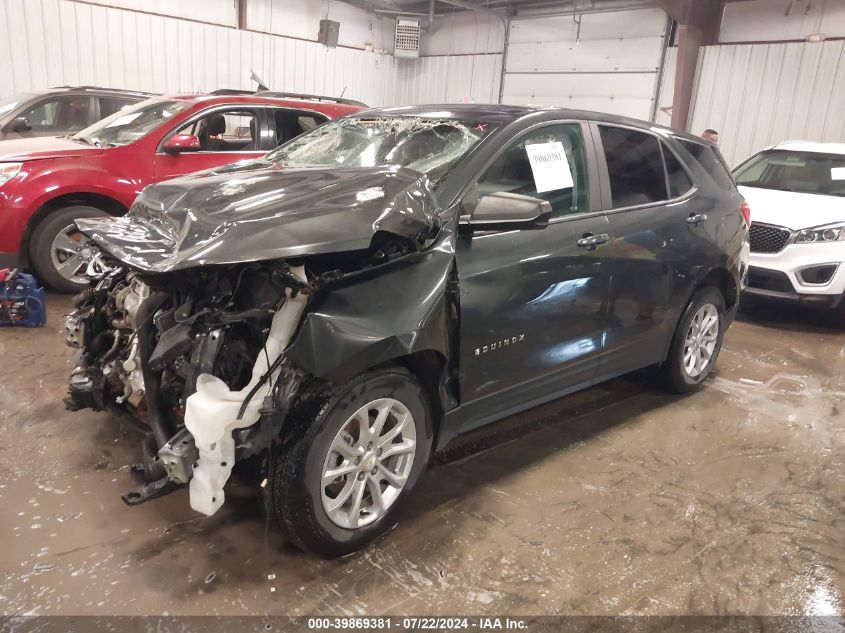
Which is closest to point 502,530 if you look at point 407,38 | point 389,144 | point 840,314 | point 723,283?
point 389,144

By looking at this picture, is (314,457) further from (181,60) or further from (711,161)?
(181,60)

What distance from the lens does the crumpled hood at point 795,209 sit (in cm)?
573

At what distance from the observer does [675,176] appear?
11.7 ft

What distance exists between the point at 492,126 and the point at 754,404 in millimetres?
2599

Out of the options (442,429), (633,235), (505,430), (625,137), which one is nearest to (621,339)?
(633,235)

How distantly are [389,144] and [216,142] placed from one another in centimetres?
342

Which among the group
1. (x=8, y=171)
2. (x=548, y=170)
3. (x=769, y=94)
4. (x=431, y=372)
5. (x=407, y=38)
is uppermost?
(x=407, y=38)

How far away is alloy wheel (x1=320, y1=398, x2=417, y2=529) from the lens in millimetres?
2207

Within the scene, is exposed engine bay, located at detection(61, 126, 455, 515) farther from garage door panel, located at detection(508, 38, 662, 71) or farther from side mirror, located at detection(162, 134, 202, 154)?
garage door panel, located at detection(508, 38, 662, 71)

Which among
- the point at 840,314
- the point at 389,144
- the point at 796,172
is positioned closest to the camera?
the point at 389,144

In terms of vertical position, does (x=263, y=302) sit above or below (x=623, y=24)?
below

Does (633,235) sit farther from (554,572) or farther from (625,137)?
(554,572)

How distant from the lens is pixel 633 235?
3.14 m

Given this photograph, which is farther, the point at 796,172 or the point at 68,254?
the point at 796,172
